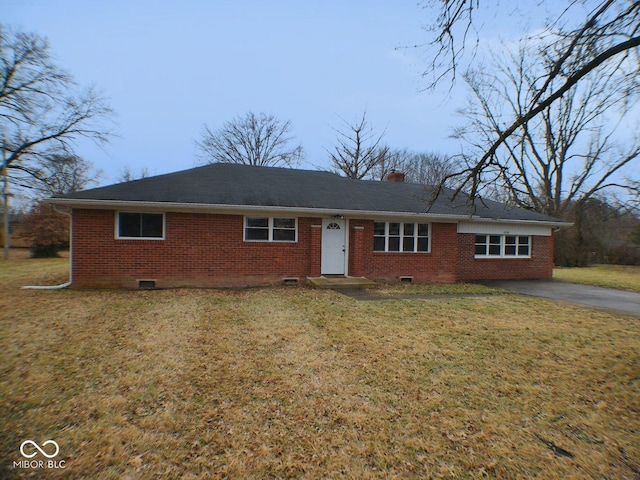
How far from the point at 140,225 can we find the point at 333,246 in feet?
21.3

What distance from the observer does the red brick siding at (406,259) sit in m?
11.4

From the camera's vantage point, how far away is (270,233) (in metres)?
10.7

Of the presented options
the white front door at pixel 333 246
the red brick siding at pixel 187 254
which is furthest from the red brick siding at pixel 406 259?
the red brick siding at pixel 187 254

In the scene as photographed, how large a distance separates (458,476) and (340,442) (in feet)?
3.21

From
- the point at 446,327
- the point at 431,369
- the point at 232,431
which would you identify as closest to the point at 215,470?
the point at 232,431

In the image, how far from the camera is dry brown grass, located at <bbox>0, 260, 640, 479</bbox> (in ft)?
8.34

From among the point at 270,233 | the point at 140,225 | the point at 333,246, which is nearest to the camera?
the point at 140,225

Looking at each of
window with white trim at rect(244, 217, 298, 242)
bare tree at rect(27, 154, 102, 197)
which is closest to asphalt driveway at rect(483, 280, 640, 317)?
window with white trim at rect(244, 217, 298, 242)

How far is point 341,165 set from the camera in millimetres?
31906

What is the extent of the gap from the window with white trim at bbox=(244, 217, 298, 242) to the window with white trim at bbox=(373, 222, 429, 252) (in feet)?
10.6

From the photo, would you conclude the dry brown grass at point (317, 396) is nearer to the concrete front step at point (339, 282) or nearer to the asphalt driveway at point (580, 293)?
the asphalt driveway at point (580, 293)

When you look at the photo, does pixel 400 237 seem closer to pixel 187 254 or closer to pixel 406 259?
pixel 406 259

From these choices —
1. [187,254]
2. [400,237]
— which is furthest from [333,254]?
[187,254]

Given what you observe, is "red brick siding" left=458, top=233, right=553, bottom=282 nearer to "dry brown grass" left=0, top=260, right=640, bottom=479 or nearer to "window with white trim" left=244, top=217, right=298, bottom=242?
"dry brown grass" left=0, top=260, right=640, bottom=479
